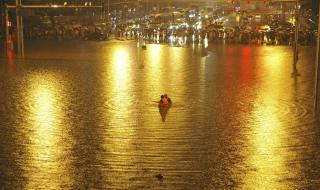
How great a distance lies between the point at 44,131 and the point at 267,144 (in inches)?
178

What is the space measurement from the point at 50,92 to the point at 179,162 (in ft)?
31.5

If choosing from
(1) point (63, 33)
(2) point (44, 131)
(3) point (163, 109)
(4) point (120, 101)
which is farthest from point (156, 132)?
(1) point (63, 33)

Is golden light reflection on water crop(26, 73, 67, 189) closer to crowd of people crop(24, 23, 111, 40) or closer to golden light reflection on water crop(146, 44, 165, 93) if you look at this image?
golden light reflection on water crop(146, 44, 165, 93)

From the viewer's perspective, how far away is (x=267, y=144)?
38.7 feet

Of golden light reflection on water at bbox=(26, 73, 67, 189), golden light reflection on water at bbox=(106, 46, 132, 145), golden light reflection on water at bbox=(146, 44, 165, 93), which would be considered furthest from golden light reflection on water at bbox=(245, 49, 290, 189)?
golden light reflection on water at bbox=(146, 44, 165, 93)

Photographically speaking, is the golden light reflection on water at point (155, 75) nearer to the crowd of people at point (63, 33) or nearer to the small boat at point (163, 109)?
the small boat at point (163, 109)

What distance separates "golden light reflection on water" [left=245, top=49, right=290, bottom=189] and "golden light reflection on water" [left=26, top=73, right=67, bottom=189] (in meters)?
3.02

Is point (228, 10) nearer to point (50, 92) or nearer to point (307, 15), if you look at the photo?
point (307, 15)

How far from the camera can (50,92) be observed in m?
19.1

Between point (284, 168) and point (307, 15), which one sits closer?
point (284, 168)

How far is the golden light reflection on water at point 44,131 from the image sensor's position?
9344 millimetres

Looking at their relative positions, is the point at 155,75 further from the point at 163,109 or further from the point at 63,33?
the point at 63,33

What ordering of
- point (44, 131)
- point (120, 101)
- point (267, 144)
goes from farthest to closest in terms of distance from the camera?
point (120, 101)
point (44, 131)
point (267, 144)

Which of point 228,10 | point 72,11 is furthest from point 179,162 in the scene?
point 228,10
